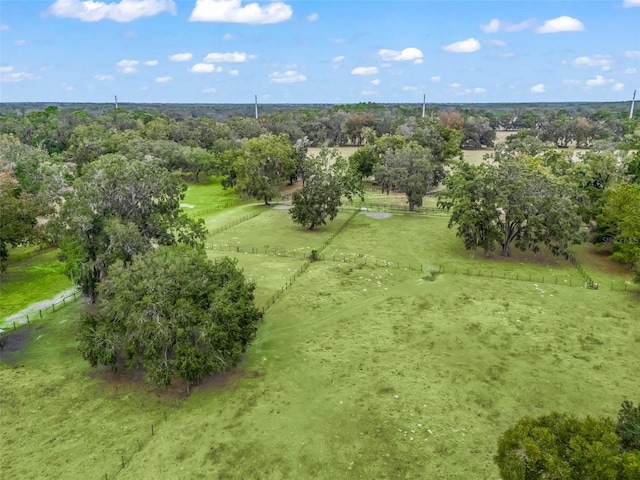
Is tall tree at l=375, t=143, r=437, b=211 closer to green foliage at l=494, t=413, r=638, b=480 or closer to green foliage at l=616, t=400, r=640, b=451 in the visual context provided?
green foliage at l=616, t=400, r=640, b=451

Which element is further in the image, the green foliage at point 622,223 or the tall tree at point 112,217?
the green foliage at point 622,223

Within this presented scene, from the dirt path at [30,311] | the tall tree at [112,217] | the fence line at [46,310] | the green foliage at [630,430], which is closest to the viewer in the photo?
the green foliage at [630,430]

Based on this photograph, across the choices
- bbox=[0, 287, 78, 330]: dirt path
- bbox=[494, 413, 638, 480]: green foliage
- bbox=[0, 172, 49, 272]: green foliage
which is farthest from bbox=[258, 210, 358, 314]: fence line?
bbox=[494, 413, 638, 480]: green foliage

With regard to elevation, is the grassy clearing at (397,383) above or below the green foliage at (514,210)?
below

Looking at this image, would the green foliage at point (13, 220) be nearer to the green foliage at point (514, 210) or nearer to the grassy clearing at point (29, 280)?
the grassy clearing at point (29, 280)

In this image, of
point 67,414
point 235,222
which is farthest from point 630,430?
point 235,222

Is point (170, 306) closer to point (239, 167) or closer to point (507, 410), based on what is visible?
point (507, 410)

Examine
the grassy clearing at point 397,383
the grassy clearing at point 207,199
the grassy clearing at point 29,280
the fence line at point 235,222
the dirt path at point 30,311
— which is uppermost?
the grassy clearing at point 207,199

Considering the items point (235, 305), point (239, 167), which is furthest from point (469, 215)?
point (239, 167)

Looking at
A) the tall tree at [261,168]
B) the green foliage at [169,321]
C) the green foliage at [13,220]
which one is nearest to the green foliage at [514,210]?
the green foliage at [169,321]
